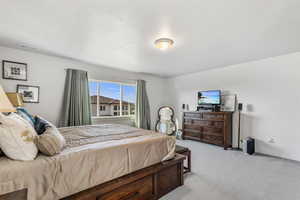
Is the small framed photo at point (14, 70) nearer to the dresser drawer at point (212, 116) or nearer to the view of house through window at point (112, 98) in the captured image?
the view of house through window at point (112, 98)

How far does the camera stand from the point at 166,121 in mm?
5617

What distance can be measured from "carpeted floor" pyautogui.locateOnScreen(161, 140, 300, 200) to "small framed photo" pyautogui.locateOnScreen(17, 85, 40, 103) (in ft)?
11.2

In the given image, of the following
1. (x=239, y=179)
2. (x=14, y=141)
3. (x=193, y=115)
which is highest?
(x=14, y=141)

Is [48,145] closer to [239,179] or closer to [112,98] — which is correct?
[239,179]

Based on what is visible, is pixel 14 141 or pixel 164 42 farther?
pixel 164 42

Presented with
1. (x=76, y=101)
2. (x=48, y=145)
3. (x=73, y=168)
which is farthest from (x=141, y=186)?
(x=76, y=101)

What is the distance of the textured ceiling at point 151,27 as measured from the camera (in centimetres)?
171

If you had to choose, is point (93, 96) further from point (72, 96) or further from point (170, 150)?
point (170, 150)

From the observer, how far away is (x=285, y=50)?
305cm

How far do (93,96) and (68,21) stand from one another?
2643 millimetres

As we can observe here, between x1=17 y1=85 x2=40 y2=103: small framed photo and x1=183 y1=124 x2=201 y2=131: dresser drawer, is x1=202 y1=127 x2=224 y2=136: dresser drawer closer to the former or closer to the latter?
x1=183 y1=124 x2=201 y2=131: dresser drawer

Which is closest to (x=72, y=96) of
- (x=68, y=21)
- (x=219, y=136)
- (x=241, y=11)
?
(x=68, y=21)

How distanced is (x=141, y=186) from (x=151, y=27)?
7.04 feet

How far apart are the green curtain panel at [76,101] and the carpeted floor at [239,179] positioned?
290 centimetres
